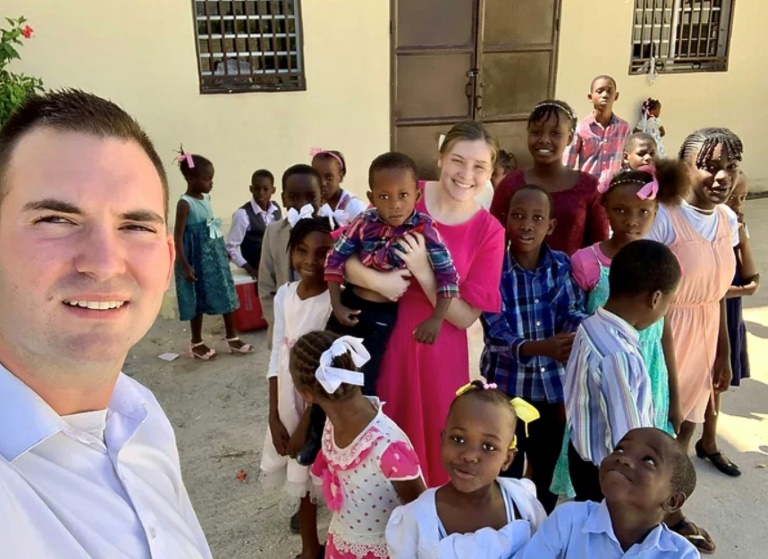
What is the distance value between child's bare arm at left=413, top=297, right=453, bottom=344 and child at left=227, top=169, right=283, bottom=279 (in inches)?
102

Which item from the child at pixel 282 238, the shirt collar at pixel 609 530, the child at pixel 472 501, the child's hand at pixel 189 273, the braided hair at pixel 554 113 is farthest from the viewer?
the child's hand at pixel 189 273

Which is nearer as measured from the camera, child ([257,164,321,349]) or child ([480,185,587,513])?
child ([480,185,587,513])

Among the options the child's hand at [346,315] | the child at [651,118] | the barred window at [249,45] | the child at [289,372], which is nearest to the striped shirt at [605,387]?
the child's hand at [346,315]

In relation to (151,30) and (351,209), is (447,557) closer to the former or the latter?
(351,209)

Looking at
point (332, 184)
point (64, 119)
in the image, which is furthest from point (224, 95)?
point (64, 119)

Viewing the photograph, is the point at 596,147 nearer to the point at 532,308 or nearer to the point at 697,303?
the point at 697,303

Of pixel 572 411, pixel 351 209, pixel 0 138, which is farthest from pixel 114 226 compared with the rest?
pixel 351 209

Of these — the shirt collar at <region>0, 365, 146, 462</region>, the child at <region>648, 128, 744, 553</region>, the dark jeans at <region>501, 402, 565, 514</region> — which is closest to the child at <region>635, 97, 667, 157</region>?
the child at <region>648, 128, 744, 553</region>

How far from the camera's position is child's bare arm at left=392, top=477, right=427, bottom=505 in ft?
6.13

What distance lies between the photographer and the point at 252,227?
4598mm

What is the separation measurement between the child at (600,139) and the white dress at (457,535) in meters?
3.99

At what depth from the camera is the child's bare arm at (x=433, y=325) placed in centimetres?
223

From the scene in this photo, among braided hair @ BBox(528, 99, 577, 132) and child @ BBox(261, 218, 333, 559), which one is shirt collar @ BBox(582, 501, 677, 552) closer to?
child @ BBox(261, 218, 333, 559)

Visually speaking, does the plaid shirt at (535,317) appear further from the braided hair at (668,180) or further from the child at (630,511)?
the child at (630,511)
